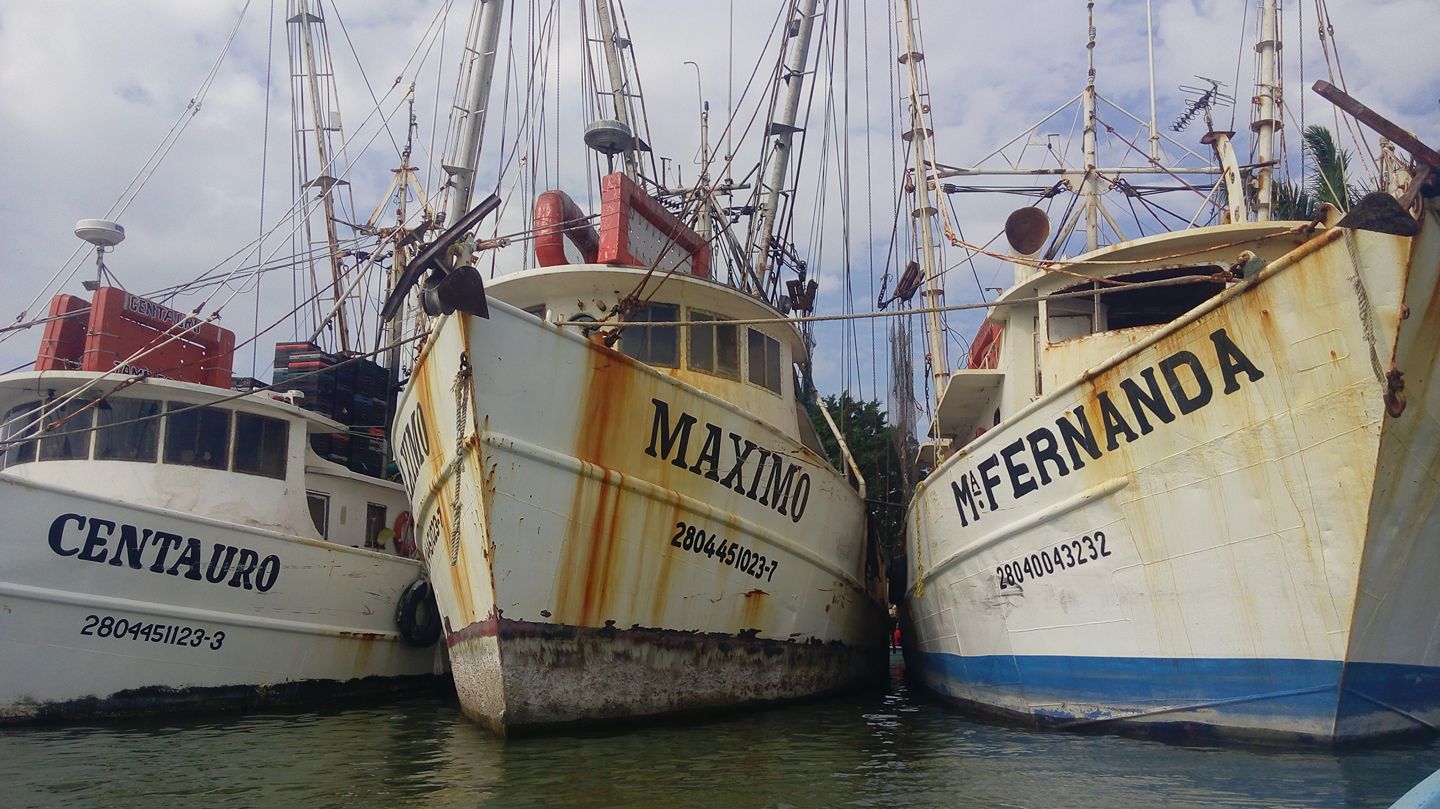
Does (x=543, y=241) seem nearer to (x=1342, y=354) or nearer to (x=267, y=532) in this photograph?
(x=267, y=532)

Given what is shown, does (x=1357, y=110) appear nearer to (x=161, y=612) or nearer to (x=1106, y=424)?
(x=1106, y=424)

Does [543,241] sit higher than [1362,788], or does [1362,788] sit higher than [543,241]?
[543,241]

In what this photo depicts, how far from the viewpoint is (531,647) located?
769 centimetres

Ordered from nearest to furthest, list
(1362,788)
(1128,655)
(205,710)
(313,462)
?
(1362,788)
(1128,655)
(205,710)
(313,462)

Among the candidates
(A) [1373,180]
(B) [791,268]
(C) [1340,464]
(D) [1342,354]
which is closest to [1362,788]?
(C) [1340,464]

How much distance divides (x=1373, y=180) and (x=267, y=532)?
10.2 metres

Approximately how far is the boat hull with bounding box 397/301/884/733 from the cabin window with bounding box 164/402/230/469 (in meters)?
3.27

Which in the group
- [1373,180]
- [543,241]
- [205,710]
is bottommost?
[205,710]

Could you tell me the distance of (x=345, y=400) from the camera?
1406cm

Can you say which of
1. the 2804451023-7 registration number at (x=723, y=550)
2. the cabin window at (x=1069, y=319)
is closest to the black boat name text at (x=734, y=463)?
the 2804451023-7 registration number at (x=723, y=550)

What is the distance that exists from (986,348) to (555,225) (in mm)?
6056

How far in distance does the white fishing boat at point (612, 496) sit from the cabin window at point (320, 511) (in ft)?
9.01

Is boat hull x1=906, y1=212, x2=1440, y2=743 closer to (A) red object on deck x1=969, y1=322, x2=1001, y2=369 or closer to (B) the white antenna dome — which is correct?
(A) red object on deck x1=969, y1=322, x2=1001, y2=369

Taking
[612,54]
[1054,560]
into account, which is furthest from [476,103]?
[1054,560]
